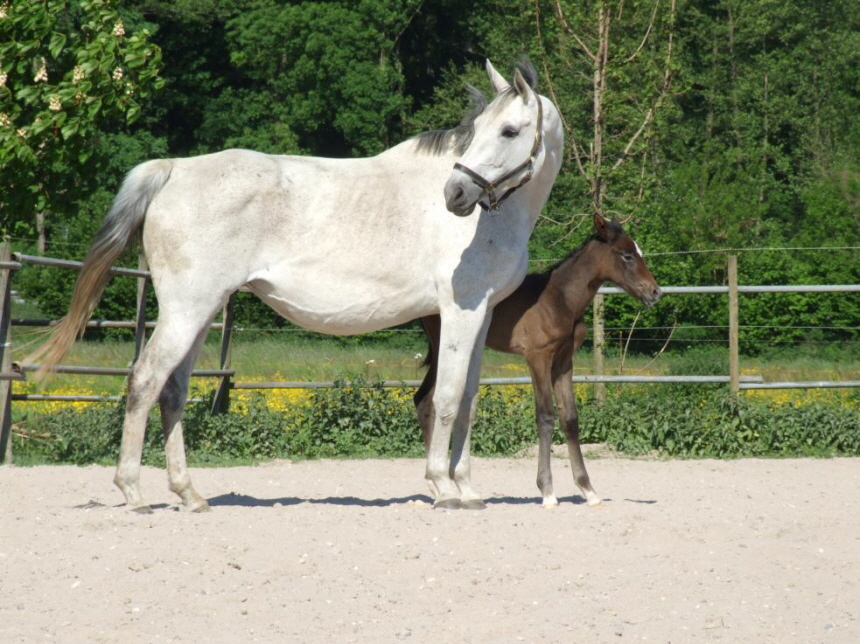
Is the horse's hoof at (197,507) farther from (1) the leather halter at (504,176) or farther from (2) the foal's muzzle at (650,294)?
(2) the foal's muzzle at (650,294)

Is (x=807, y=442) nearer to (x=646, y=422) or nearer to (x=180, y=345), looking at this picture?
(x=646, y=422)

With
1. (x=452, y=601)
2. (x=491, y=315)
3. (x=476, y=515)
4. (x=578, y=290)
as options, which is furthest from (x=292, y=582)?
(x=578, y=290)

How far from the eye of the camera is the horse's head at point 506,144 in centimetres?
625

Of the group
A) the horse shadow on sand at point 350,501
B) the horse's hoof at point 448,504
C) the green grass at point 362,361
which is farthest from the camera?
the green grass at point 362,361

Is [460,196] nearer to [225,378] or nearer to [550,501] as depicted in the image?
[550,501]

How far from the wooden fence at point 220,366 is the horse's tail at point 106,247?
10.3ft

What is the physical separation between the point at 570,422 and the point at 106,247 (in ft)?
9.53

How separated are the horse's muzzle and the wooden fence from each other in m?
A: 4.38

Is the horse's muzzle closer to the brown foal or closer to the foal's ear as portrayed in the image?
the brown foal

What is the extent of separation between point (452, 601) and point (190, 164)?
120 inches

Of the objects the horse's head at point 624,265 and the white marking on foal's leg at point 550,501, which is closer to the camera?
the white marking on foal's leg at point 550,501

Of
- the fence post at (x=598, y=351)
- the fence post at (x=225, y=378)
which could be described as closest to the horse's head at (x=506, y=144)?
the fence post at (x=225, y=378)

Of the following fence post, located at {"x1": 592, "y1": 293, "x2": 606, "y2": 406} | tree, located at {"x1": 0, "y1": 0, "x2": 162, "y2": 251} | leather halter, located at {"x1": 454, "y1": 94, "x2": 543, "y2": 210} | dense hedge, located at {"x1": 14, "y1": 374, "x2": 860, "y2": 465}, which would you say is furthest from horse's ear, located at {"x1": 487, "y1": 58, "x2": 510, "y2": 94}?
fence post, located at {"x1": 592, "y1": 293, "x2": 606, "y2": 406}

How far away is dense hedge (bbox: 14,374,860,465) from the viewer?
1041cm
